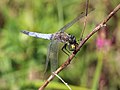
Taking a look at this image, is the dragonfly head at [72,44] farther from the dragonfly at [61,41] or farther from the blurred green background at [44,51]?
the blurred green background at [44,51]

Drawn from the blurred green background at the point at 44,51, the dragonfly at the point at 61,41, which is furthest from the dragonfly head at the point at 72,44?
the blurred green background at the point at 44,51

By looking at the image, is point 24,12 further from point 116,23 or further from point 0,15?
point 116,23

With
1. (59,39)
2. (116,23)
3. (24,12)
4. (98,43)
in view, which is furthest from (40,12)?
(59,39)

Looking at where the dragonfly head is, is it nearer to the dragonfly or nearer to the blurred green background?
the dragonfly

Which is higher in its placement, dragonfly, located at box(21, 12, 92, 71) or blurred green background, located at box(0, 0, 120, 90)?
blurred green background, located at box(0, 0, 120, 90)

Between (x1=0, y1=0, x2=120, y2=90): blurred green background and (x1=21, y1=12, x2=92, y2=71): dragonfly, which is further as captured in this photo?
(x1=0, y1=0, x2=120, y2=90): blurred green background

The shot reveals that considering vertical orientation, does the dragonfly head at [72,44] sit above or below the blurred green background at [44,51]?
below

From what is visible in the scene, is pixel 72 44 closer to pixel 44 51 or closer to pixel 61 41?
pixel 61 41

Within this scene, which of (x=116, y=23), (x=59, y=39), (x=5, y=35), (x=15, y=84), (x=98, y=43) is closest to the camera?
(x=59, y=39)

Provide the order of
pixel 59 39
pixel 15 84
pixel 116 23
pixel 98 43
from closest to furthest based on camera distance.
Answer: pixel 59 39 < pixel 98 43 < pixel 15 84 < pixel 116 23

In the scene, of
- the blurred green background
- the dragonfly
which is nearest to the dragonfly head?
the dragonfly

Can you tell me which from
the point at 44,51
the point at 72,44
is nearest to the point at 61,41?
the point at 72,44
